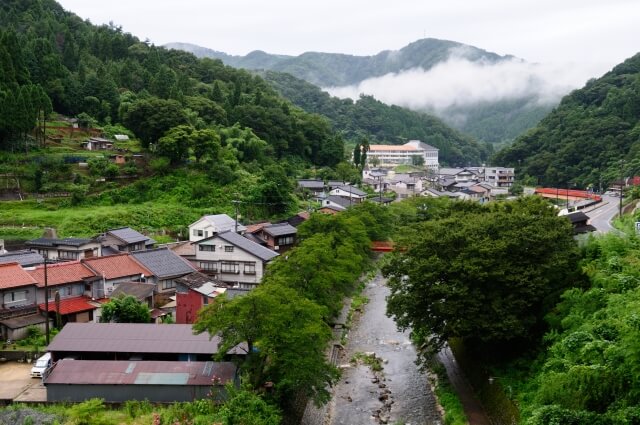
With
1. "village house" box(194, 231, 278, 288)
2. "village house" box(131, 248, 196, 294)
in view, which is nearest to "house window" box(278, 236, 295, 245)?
"village house" box(194, 231, 278, 288)

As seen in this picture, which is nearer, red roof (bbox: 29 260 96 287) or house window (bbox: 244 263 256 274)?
red roof (bbox: 29 260 96 287)

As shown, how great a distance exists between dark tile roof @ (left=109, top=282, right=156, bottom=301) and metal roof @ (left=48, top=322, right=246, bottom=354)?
4.85 metres

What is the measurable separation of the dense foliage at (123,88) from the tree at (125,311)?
23489 millimetres

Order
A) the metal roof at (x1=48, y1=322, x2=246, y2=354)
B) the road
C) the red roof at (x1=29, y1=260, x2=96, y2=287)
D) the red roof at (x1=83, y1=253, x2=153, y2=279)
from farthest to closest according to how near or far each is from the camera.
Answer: the road, the red roof at (x1=83, y1=253, x2=153, y2=279), the red roof at (x1=29, y1=260, x2=96, y2=287), the metal roof at (x1=48, y1=322, x2=246, y2=354)

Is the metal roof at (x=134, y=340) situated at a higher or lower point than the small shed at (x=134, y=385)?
higher

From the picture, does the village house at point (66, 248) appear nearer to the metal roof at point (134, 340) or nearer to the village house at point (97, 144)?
the metal roof at point (134, 340)

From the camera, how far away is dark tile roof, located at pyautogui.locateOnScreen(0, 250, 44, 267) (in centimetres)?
2802

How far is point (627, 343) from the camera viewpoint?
36.3 ft

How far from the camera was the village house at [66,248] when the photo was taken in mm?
30828

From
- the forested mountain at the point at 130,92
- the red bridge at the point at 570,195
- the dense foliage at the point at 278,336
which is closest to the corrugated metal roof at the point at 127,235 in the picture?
the forested mountain at the point at 130,92

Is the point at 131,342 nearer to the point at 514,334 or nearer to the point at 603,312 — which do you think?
the point at 514,334

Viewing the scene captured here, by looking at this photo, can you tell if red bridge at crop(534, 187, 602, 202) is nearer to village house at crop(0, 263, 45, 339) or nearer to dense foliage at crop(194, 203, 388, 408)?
dense foliage at crop(194, 203, 388, 408)

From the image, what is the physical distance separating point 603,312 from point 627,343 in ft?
16.6

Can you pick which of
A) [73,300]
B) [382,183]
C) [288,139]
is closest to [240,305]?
[73,300]
